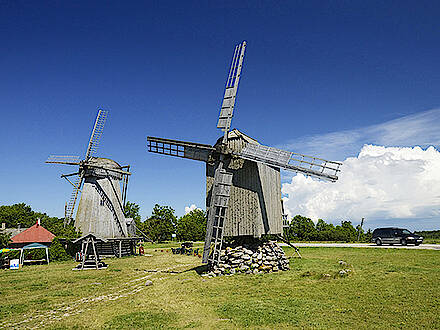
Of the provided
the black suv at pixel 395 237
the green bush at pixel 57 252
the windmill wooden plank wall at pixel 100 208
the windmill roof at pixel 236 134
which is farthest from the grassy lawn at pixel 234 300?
the black suv at pixel 395 237

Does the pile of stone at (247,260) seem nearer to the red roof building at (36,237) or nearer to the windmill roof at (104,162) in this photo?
the windmill roof at (104,162)

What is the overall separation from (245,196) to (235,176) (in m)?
1.31

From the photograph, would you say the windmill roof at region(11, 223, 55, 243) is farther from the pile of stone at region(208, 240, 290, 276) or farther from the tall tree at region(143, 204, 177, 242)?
the tall tree at region(143, 204, 177, 242)

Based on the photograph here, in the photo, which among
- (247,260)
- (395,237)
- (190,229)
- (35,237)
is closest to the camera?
(247,260)

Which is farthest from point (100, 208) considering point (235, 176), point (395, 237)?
point (395, 237)

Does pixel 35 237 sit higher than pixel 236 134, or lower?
lower

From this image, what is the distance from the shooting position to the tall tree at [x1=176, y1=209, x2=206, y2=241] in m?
71.7

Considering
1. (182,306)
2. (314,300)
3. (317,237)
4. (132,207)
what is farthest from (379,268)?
(132,207)

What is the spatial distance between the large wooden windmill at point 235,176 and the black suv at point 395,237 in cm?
1932

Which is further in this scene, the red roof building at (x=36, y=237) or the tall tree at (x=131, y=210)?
the tall tree at (x=131, y=210)

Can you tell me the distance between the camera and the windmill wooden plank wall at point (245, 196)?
58.3 ft

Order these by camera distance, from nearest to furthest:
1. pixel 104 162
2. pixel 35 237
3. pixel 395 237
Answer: pixel 104 162
pixel 395 237
pixel 35 237

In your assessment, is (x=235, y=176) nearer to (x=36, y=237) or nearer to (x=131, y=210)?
(x=36, y=237)

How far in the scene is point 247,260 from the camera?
56.6 feet
